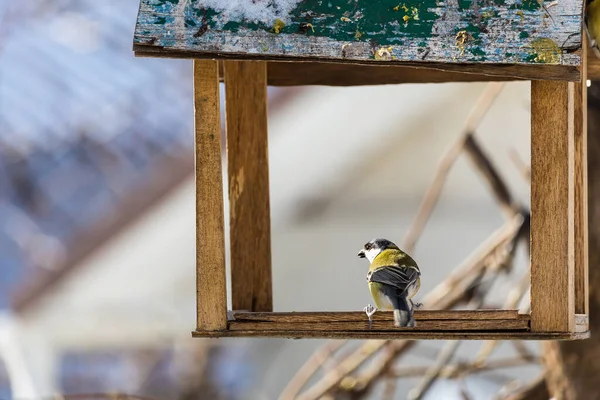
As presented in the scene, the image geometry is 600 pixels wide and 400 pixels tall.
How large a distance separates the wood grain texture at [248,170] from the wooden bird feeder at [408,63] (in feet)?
1.40

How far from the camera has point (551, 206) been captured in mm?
1798

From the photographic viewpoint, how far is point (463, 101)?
17.7 ft

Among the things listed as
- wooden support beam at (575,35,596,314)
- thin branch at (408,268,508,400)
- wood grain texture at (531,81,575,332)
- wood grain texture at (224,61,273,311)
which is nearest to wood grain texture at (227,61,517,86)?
wood grain texture at (224,61,273,311)

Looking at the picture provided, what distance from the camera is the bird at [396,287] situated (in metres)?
1.75

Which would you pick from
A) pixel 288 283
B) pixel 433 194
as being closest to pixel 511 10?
pixel 433 194

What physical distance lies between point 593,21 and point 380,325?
770 mm

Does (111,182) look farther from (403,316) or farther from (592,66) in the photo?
(403,316)

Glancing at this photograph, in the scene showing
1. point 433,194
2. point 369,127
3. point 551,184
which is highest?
point 369,127

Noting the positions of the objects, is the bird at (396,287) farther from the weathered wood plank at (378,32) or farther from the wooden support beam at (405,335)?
the weathered wood plank at (378,32)

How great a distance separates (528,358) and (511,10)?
1416 millimetres

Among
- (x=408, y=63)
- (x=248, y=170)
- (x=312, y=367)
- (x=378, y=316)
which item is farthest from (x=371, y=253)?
(x=312, y=367)

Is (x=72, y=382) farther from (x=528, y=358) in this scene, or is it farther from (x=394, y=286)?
(x=394, y=286)

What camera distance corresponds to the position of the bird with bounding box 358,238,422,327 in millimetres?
1755

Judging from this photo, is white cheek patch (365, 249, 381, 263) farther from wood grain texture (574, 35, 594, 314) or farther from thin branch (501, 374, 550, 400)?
thin branch (501, 374, 550, 400)
